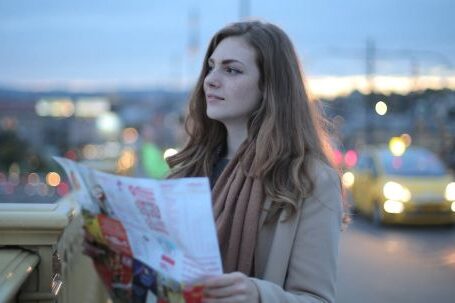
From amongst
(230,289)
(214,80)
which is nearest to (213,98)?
(214,80)

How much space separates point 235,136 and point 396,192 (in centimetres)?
999

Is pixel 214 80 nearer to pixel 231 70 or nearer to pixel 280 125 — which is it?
pixel 231 70

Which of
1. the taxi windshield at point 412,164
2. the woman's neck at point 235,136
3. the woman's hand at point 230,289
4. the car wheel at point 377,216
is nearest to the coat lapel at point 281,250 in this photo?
the woman's hand at point 230,289

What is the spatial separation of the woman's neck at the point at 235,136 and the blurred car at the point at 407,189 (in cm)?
984

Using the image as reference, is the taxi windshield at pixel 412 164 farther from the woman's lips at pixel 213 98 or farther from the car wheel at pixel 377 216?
the woman's lips at pixel 213 98

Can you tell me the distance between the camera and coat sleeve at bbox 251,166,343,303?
1.85m

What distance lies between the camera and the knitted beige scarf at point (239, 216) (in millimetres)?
1926

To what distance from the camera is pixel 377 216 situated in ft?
40.3

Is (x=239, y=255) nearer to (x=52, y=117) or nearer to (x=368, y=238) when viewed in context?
(x=368, y=238)

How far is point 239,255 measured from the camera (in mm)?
1938

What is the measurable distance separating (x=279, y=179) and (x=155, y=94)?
88835 mm

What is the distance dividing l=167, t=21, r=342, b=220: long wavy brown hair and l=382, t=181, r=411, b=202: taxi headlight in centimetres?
973

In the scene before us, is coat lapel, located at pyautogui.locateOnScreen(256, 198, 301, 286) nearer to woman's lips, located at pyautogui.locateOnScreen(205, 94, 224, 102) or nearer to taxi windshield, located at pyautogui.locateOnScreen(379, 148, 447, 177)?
woman's lips, located at pyautogui.locateOnScreen(205, 94, 224, 102)

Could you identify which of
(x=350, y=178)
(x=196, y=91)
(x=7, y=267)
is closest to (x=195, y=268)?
(x=7, y=267)
